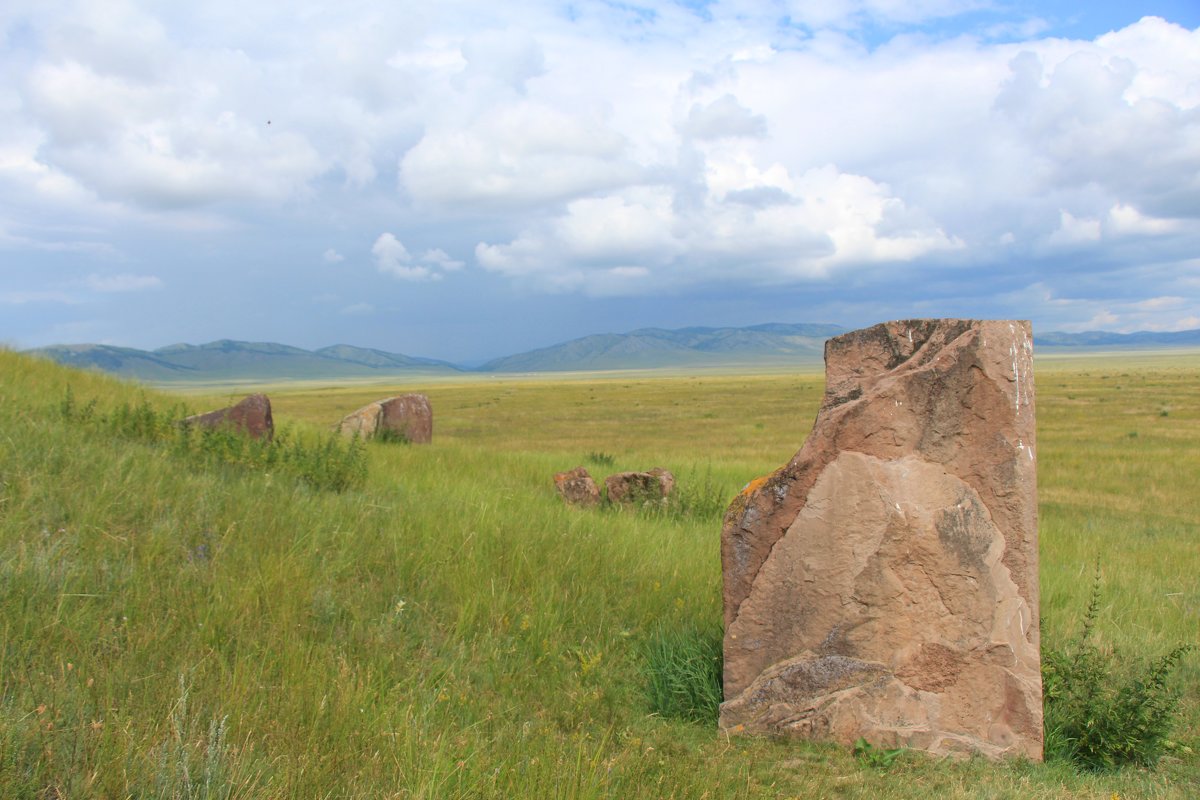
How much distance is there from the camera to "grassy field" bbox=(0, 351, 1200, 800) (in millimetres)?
3486

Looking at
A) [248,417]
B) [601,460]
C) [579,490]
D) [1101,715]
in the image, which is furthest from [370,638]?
[601,460]

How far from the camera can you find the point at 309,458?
8.70 m

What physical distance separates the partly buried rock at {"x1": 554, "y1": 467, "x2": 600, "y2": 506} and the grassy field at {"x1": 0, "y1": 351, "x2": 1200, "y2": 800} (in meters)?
0.90

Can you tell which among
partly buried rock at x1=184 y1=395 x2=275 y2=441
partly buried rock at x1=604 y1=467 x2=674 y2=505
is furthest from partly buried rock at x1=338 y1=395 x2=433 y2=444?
partly buried rock at x1=604 y1=467 x2=674 y2=505

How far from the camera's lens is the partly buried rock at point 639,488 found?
11039mm

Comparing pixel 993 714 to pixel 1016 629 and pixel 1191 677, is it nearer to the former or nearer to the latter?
pixel 1016 629

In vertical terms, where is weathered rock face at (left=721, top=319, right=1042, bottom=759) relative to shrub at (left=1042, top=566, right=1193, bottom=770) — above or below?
above

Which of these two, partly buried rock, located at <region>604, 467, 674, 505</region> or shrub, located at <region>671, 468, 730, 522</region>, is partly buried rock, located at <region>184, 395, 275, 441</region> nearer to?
partly buried rock, located at <region>604, 467, 674, 505</region>

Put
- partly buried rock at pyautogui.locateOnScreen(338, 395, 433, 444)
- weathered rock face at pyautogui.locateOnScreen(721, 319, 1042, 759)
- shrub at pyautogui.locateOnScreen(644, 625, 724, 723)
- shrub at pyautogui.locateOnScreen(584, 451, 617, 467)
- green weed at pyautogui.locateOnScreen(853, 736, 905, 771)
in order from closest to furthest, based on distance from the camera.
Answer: green weed at pyautogui.locateOnScreen(853, 736, 905, 771), weathered rock face at pyautogui.locateOnScreen(721, 319, 1042, 759), shrub at pyautogui.locateOnScreen(644, 625, 724, 723), partly buried rock at pyautogui.locateOnScreen(338, 395, 433, 444), shrub at pyautogui.locateOnScreen(584, 451, 617, 467)

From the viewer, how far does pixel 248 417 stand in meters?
11.0

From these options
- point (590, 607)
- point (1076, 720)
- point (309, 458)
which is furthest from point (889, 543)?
point (309, 458)

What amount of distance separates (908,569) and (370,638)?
3380 mm

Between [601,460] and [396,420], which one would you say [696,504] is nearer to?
[601,460]

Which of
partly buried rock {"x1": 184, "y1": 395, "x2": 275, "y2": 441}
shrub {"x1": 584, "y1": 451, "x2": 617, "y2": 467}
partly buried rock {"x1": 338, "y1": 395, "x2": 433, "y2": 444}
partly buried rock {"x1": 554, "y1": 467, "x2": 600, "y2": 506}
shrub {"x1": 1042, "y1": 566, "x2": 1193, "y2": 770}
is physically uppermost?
partly buried rock {"x1": 184, "y1": 395, "x2": 275, "y2": 441}
